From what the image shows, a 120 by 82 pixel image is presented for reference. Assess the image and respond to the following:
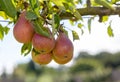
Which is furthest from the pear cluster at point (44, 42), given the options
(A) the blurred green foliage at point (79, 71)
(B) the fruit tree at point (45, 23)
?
(A) the blurred green foliage at point (79, 71)

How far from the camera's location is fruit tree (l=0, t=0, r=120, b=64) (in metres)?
1.45

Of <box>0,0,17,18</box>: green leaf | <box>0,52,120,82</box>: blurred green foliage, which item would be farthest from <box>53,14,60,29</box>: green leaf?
<box>0,52,120,82</box>: blurred green foliage

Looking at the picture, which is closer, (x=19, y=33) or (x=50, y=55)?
(x=19, y=33)

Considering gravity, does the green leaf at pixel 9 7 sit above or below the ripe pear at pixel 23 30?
above

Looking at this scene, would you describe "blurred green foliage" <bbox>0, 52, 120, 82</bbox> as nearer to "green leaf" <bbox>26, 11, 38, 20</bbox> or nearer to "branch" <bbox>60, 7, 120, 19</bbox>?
"branch" <bbox>60, 7, 120, 19</bbox>

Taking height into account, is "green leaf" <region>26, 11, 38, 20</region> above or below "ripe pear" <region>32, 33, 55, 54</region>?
above

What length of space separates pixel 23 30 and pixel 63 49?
160 millimetres

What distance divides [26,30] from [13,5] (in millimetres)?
100

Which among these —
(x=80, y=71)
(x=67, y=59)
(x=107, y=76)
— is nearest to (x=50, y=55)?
(x=67, y=59)

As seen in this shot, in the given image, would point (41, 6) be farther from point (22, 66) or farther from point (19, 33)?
point (22, 66)

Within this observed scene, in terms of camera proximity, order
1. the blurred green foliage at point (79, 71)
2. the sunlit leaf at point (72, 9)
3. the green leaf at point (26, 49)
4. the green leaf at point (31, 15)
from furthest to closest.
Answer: the blurred green foliage at point (79, 71), the green leaf at point (26, 49), the sunlit leaf at point (72, 9), the green leaf at point (31, 15)

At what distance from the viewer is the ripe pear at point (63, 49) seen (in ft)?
5.01

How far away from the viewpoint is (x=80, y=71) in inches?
1687

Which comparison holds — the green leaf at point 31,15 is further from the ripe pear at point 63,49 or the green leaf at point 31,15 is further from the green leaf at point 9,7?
the ripe pear at point 63,49
